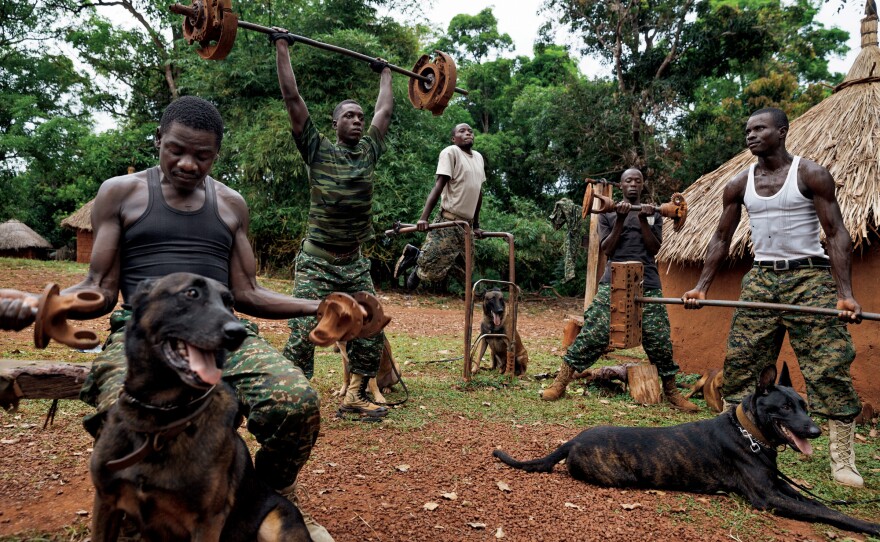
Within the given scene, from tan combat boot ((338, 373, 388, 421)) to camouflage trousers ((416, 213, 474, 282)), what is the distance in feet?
6.00

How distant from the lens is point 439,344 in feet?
33.4

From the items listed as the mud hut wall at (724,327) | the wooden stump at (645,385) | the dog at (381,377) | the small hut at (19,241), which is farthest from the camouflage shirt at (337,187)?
the small hut at (19,241)

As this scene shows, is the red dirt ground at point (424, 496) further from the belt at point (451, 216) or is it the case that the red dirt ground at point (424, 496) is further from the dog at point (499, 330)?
the belt at point (451, 216)

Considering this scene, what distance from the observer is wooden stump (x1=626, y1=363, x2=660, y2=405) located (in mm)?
6520

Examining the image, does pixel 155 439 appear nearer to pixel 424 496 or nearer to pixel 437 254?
pixel 424 496

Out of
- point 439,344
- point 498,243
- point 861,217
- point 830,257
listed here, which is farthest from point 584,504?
point 498,243

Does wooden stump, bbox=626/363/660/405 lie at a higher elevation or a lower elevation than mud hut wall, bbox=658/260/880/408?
lower

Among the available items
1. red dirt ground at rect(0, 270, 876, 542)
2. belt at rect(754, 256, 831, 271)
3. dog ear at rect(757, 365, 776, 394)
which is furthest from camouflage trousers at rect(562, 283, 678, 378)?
dog ear at rect(757, 365, 776, 394)

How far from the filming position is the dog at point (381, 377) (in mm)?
5887

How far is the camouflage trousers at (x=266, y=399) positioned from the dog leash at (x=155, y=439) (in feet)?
1.14

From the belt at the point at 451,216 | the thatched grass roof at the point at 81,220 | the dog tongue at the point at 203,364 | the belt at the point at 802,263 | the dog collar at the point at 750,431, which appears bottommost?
the dog collar at the point at 750,431

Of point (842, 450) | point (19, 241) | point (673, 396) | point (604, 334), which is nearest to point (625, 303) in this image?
point (604, 334)

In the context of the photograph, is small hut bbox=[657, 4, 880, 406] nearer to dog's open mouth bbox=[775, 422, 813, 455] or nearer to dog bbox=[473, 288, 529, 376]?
dog bbox=[473, 288, 529, 376]

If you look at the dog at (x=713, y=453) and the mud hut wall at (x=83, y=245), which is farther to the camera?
the mud hut wall at (x=83, y=245)
